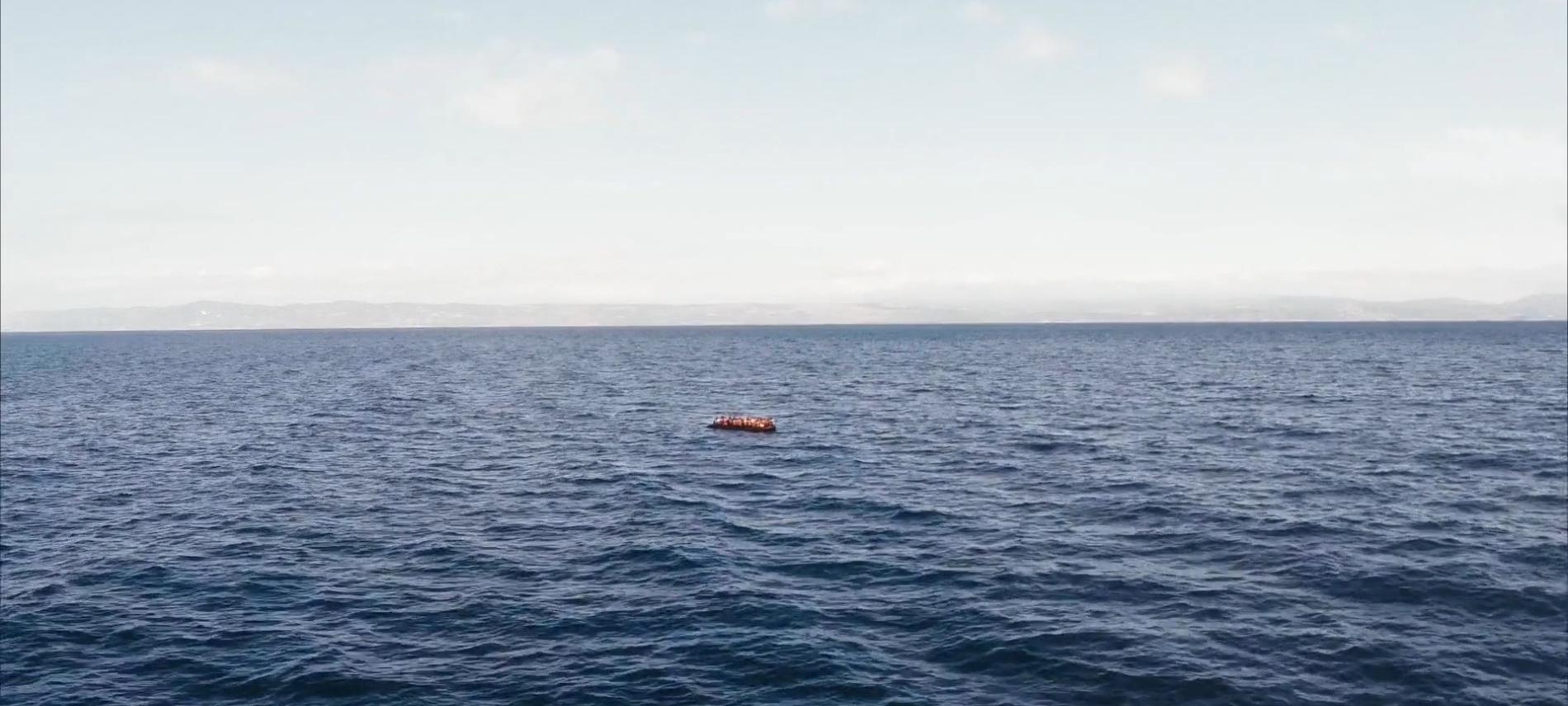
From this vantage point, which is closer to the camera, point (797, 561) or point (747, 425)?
point (797, 561)

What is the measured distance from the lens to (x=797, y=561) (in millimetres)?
44594

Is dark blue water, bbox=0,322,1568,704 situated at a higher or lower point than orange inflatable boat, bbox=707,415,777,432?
lower

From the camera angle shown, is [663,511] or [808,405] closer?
[663,511]

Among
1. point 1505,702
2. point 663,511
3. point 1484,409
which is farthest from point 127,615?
point 1484,409

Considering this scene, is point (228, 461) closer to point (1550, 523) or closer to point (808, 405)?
point (808, 405)

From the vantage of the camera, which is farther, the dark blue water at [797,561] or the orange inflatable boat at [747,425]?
the orange inflatable boat at [747,425]

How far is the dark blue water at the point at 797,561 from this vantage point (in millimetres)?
31438

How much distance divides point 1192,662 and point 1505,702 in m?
8.61

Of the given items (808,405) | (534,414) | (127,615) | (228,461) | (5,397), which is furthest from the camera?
(5,397)

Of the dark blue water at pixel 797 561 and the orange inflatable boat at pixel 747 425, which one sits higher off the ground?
the orange inflatable boat at pixel 747 425

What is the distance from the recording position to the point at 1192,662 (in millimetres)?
31969

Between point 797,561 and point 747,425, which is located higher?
point 747,425

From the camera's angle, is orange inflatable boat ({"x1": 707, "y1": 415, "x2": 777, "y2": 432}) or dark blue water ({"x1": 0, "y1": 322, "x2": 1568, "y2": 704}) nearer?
dark blue water ({"x1": 0, "y1": 322, "x2": 1568, "y2": 704})

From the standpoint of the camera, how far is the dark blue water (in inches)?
1238
